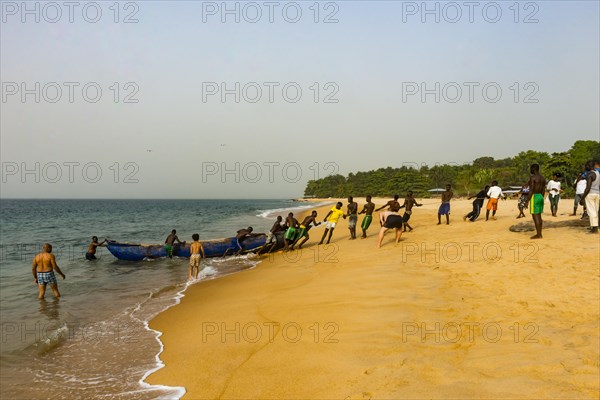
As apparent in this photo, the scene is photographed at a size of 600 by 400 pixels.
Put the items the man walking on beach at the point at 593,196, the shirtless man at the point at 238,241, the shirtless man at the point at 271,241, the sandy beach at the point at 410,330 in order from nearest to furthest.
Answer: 1. the sandy beach at the point at 410,330
2. the man walking on beach at the point at 593,196
3. the shirtless man at the point at 271,241
4. the shirtless man at the point at 238,241

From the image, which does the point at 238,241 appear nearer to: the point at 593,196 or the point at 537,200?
the point at 537,200

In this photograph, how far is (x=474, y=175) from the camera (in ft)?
297

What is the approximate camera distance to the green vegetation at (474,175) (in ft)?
190

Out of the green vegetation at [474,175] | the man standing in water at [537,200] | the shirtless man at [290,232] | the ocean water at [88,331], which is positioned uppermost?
the green vegetation at [474,175]

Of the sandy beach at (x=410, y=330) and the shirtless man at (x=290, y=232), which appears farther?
the shirtless man at (x=290, y=232)

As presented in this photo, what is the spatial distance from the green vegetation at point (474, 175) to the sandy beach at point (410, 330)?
15195 mm

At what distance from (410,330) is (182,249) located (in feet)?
49.5

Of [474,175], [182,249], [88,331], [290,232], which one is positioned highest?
[474,175]

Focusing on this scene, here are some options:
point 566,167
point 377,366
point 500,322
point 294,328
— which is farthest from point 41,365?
point 566,167

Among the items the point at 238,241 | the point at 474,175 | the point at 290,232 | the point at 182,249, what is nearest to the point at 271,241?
the point at 290,232

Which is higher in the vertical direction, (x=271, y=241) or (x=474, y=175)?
(x=474, y=175)

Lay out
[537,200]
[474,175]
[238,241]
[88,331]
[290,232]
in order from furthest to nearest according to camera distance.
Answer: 1. [474,175]
2. [238,241]
3. [290,232]
4. [537,200]
5. [88,331]

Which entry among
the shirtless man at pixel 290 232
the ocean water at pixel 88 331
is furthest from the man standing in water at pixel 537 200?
the ocean water at pixel 88 331

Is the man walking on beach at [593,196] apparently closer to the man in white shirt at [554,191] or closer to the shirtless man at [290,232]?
the man in white shirt at [554,191]
